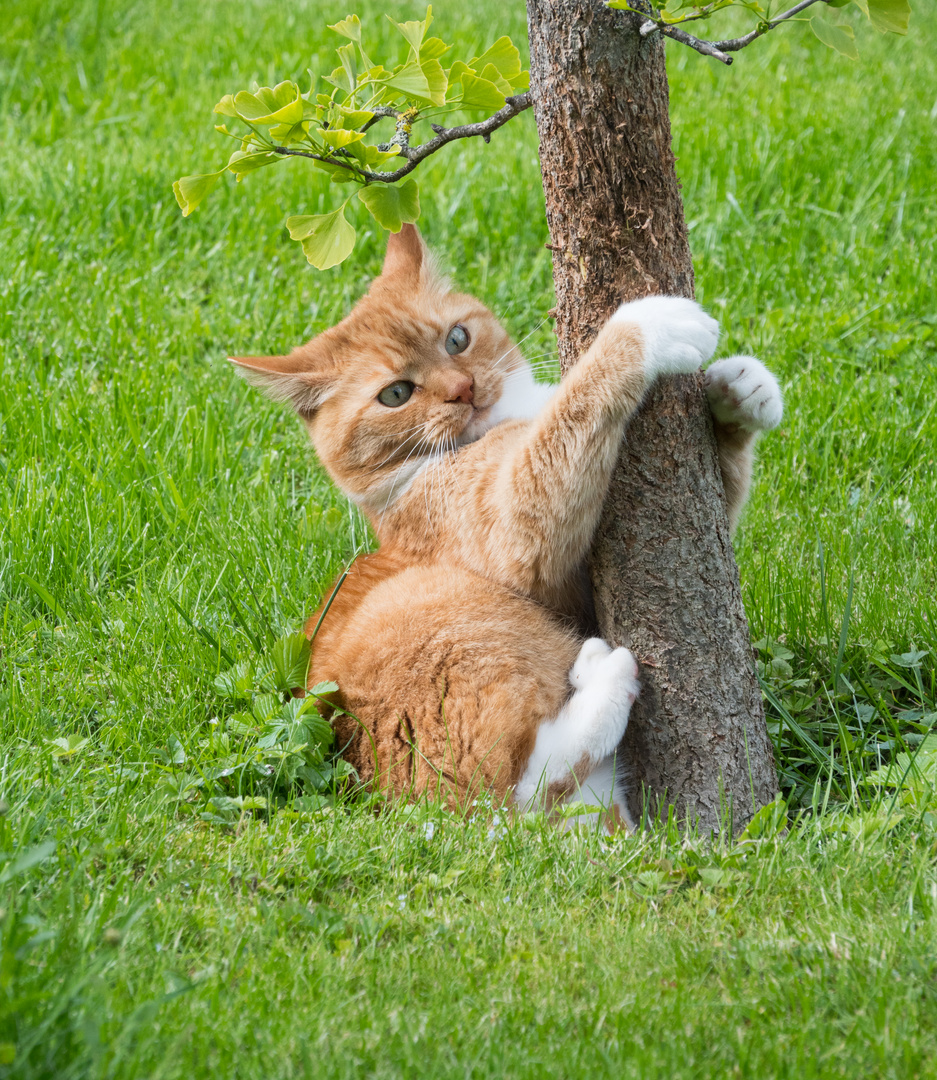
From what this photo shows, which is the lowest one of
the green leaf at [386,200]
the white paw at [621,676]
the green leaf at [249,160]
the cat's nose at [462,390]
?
the white paw at [621,676]

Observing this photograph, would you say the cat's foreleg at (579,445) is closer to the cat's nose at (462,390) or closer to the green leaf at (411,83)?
the cat's nose at (462,390)

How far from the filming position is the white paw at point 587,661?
2496 mm

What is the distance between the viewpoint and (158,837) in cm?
213

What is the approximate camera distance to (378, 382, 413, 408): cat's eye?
3.01 metres

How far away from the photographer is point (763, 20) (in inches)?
81.8

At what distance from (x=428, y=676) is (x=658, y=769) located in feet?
1.95

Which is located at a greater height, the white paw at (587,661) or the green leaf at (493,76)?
the green leaf at (493,76)

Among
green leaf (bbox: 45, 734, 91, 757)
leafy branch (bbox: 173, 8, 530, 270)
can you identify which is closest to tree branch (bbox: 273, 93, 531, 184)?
leafy branch (bbox: 173, 8, 530, 270)

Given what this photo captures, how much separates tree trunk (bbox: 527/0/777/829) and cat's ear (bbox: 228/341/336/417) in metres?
0.89

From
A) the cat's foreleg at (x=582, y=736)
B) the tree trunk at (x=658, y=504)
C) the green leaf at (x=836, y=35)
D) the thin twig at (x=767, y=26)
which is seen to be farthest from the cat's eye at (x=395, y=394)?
the green leaf at (x=836, y=35)

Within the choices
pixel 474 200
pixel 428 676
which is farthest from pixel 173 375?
pixel 428 676

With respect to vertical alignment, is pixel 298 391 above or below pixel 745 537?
above

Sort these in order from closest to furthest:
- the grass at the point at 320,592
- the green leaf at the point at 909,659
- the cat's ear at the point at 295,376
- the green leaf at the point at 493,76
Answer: the grass at the point at 320,592, the green leaf at the point at 493,76, the green leaf at the point at 909,659, the cat's ear at the point at 295,376

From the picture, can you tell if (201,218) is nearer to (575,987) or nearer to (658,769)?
(658,769)
